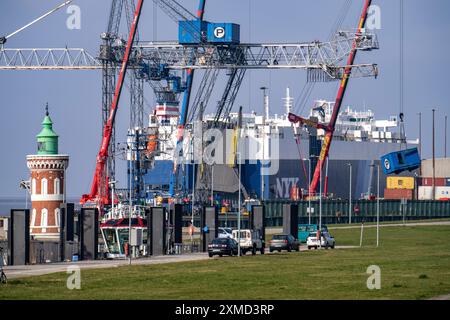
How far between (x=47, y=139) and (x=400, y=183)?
97.2 metres

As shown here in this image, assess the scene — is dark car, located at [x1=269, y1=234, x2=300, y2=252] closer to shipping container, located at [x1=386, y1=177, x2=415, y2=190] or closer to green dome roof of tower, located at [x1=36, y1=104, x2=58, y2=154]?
green dome roof of tower, located at [x1=36, y1=104, x2=58, y2=154]

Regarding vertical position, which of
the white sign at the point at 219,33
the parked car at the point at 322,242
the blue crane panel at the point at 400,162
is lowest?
the parked car at the point at 322,242

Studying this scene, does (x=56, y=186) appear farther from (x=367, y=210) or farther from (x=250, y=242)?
(x=367, y=210)

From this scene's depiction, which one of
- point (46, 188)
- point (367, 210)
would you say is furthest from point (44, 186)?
point (367, 210)

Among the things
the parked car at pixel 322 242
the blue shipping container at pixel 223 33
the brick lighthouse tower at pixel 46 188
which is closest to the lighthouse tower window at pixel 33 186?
the brick lighthouse tower at pixel 46 188

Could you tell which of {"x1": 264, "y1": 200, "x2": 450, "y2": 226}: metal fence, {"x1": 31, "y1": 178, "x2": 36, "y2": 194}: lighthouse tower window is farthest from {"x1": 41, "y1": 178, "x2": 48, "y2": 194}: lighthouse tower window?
{"x1": 264, "y1": 200, "x2": 450, "y2": 226}: metal fence

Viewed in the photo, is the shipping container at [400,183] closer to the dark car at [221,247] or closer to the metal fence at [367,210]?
the metal fence at [367,210]

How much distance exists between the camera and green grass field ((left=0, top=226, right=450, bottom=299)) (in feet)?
157

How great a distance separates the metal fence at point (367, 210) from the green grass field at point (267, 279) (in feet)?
227

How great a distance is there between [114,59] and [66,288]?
3398 inches

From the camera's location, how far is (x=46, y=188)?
10081 centimetres

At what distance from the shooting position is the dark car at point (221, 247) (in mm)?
76188

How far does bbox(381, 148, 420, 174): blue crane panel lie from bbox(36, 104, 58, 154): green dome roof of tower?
39.7 metres
